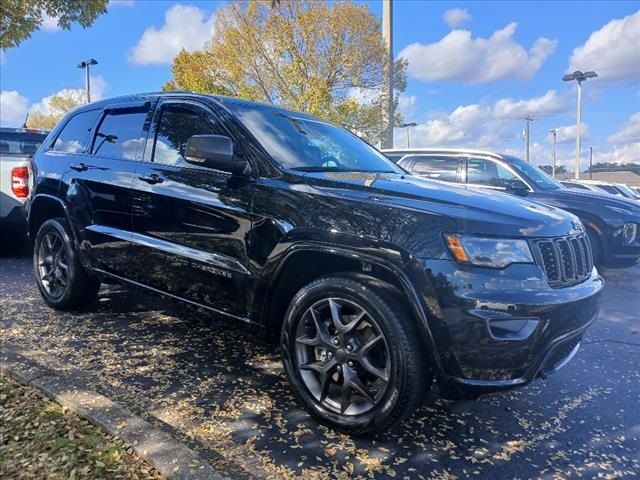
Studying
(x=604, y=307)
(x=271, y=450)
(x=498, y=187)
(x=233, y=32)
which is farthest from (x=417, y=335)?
(x=233, y=32)

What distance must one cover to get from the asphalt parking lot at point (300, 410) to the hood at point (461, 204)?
111 cm

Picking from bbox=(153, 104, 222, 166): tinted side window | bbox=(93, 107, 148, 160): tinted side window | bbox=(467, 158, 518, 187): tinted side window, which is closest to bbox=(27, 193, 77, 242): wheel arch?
bbox=(93, 107, 148, 160): tinted side window

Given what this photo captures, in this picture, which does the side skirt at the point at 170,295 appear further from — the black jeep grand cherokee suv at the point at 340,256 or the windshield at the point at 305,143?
the windshield at the point at 305,143

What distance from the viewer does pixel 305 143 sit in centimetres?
367

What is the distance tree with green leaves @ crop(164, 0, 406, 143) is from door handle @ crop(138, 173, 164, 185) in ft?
51.7

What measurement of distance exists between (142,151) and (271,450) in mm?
2456

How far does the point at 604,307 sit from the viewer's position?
18.7ft

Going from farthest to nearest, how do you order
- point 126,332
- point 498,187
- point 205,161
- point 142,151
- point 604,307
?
point 498,187 → point 604,307 → point 126,332 → point 142,151 → point 205,161

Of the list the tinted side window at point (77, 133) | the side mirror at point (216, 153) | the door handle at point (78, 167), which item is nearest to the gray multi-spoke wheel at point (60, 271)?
the door handle at point (78, 167)

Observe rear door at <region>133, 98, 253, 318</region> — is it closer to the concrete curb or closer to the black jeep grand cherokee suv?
the black jeep grand cherokee suv

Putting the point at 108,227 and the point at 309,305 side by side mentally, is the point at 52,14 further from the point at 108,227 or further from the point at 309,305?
the point at 309,305

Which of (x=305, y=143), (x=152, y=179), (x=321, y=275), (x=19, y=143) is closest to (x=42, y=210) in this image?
(x=152, y=179)

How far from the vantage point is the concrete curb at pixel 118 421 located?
2297 millimetres

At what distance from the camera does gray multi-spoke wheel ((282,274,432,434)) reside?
253 centimetres
